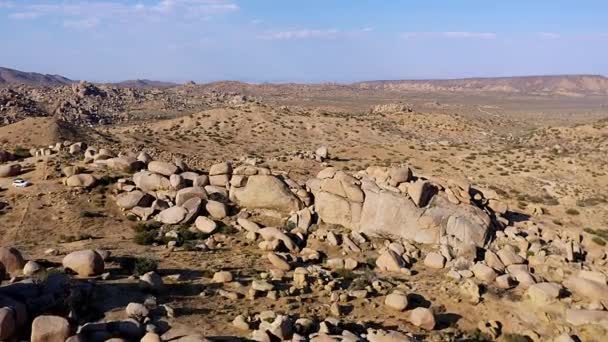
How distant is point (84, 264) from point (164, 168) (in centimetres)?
1157

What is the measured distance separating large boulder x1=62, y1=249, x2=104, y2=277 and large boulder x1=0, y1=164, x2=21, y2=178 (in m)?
13.9

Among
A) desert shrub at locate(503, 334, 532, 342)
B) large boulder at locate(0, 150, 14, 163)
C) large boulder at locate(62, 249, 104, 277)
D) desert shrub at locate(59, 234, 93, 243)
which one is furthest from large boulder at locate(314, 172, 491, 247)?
large boulder at locate(0, 150, 14, 163)

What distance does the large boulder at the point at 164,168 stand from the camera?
2725 centimetres

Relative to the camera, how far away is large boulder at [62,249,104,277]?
16.4 metres

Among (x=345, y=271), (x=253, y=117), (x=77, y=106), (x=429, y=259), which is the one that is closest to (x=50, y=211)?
(x=345, y=271)

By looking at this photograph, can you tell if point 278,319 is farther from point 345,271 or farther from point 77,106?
point 77,106

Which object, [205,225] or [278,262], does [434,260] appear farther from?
[205,225]

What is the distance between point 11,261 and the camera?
53.2 ft

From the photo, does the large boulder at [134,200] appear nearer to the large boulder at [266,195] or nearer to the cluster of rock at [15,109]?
the large boulder at [266,195]

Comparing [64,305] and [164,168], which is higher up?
[164,168]

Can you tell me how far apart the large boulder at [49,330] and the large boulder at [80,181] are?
49.5 feet

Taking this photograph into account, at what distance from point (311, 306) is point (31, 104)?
301ft

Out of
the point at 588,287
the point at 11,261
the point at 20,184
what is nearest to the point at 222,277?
the point at 11,261

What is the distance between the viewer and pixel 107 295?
49.1ft
